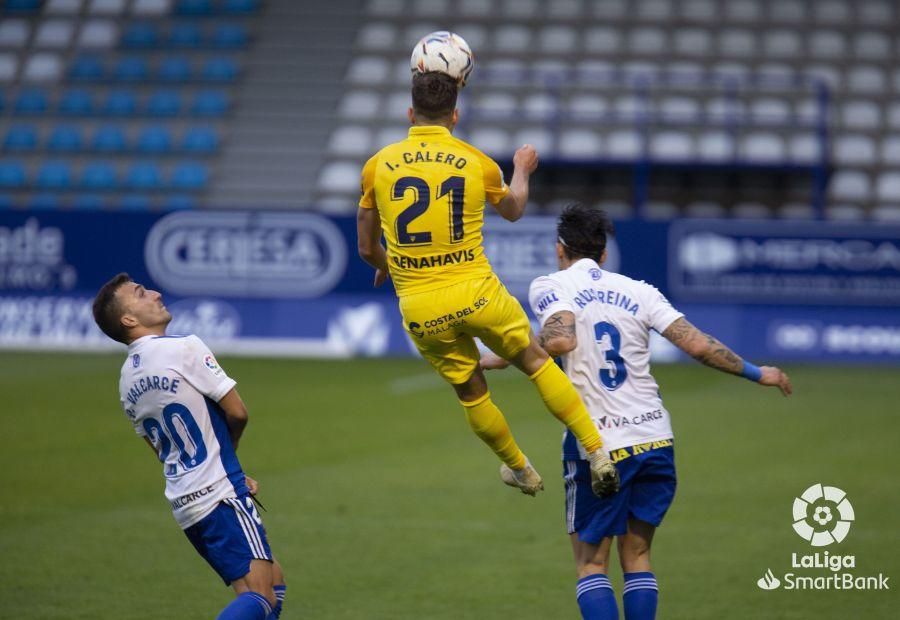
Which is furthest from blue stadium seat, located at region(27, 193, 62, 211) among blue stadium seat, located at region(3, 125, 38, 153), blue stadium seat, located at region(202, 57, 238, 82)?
blue stadium seat, located at region(202, 57, 238, 82)

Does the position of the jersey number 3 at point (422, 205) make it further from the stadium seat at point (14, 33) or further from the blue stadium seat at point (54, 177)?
the stadium seat at point (14, 33)

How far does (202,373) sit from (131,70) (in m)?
23.2

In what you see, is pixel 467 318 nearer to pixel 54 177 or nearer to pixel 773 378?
pixel 773 378

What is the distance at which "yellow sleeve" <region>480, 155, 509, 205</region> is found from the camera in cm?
629

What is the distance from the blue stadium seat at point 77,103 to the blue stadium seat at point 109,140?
2.53 ft

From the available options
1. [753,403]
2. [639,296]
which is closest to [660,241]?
[753,403]

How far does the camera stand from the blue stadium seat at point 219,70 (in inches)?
1072

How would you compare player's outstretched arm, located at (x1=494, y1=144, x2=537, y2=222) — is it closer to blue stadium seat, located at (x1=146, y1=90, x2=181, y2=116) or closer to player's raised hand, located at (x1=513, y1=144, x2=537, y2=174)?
player's raised hand, located at (x1=513, y1=144, x2=537, y2=174)

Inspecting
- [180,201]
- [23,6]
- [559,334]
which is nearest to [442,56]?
[559,334]

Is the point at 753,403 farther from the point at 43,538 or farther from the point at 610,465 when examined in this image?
the point at 610,465

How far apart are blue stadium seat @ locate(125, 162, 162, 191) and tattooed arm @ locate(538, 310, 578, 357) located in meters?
20.2

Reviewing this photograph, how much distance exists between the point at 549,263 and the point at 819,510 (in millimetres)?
9721

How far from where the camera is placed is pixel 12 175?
25828mm

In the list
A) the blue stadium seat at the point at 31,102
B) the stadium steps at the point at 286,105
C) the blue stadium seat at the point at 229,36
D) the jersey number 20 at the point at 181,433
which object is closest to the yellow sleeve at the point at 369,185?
the jersey number 20 at the point at 181,433
